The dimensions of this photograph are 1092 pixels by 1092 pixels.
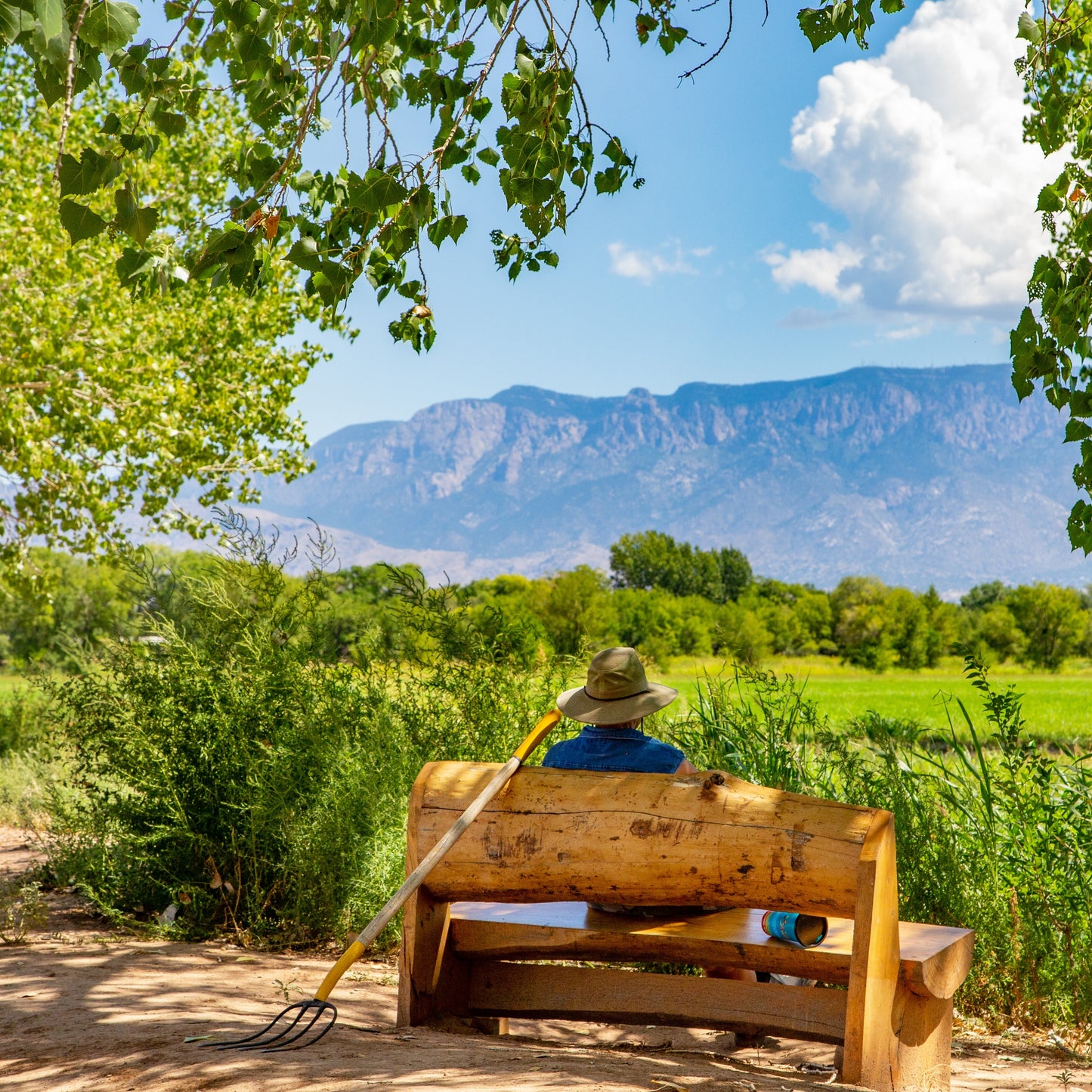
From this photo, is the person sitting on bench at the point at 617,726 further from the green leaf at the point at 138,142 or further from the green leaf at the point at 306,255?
the green leaf at the point at 138,142

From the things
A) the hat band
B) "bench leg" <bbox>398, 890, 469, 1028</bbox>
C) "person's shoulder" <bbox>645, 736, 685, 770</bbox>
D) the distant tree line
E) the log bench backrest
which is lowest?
"bench leg" <bbox>398, 890, 469, 1028</bbox>

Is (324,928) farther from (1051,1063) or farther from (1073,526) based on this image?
(1073,526)

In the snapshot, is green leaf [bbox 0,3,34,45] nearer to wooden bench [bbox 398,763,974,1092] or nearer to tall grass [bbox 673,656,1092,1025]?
wooden bench [bbox 398,763,974,1092]

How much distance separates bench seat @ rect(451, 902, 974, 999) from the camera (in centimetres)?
327

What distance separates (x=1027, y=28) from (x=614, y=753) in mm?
3301

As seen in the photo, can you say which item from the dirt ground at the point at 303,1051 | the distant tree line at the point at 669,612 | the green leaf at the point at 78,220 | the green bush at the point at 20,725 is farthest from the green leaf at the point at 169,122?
the green bush at the point at 20,725

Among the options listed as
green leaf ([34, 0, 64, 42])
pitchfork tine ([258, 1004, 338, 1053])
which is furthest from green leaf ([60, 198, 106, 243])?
pitchfork tine ([258, 1004, 338, 1053])

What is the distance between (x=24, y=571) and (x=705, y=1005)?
11.9 m

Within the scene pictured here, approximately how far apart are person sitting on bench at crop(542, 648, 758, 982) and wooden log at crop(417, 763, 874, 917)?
20.6 inches

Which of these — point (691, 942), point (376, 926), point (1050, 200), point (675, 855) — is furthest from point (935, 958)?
point (1050, 200)

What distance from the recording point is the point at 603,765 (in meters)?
3.91

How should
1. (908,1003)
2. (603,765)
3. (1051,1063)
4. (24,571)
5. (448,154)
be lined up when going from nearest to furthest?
(908,1003), (603,765), (1051,1063), (448,154), (24,571)

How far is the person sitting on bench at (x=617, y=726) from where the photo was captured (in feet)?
12.6

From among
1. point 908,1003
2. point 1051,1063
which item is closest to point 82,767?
point 908,1003
